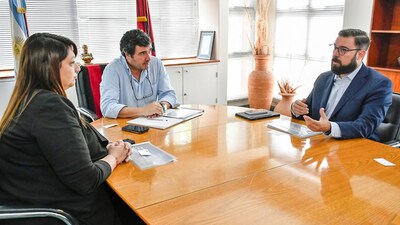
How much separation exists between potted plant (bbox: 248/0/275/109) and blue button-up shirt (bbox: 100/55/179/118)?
2493mm

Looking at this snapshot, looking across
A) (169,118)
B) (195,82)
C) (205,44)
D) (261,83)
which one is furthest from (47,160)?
(261,83)

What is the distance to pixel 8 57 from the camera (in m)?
3.84

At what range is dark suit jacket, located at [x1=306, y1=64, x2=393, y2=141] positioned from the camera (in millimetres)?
1956

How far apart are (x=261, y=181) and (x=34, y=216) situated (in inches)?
33.1

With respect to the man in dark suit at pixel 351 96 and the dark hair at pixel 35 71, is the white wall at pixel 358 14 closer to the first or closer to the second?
the man in dark suit at pixel 351 96

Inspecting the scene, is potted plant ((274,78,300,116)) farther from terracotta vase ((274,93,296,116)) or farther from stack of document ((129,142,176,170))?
stack of document ((129,142,176,170))

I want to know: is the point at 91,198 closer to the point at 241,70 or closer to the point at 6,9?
the point at 6,9

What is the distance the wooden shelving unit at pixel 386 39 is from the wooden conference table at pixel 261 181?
1.91 metres

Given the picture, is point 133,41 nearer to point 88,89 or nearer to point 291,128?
point 88,89

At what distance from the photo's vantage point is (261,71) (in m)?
5.04

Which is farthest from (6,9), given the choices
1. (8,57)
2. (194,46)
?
(194,46)

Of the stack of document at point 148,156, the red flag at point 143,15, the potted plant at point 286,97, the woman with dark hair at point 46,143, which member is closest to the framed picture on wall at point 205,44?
the red flag at point 143,15

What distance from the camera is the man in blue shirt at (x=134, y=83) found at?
94.0 inches

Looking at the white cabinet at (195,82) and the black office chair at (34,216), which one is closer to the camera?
the black office chair at (34,216)
